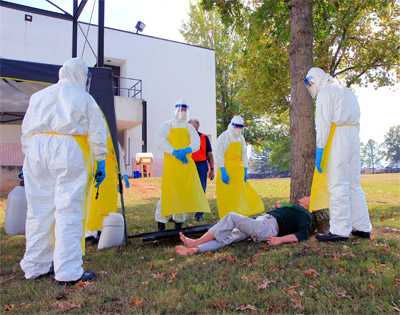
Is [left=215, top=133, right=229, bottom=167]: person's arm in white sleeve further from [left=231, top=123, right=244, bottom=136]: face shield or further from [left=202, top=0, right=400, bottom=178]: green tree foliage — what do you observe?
[left=202, top=0, right=400, bottom=178]: green tree foliage

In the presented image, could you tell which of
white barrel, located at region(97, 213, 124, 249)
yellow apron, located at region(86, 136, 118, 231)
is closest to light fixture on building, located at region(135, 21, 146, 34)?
yellow apron, located at region(86, 136, 118, 231)

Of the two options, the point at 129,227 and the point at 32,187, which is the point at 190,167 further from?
the point at 32,187

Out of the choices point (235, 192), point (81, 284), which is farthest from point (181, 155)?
point (81, 284)

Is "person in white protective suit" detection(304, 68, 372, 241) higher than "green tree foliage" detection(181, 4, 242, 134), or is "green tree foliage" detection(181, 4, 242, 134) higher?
"green tree foliage" detection(181, 4, 242, 134)

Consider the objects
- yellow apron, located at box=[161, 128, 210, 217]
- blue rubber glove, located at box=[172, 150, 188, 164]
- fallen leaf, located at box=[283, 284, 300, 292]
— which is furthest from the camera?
blue rubber glove, located at box=[172, 150, 188, 164]

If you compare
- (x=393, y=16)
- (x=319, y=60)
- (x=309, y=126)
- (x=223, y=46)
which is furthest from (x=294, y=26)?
(x=223, y=46)

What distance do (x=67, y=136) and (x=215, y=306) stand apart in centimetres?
201

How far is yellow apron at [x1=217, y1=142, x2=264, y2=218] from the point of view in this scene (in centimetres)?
678

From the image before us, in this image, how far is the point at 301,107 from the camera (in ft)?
18.6

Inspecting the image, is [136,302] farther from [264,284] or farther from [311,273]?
[311,273]

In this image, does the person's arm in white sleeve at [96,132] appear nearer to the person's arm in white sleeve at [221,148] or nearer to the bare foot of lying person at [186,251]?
the bare foot of lying person at [186,251]

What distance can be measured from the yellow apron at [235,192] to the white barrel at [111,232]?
2288mm

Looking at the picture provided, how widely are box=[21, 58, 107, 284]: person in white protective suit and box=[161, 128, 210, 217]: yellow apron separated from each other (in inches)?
82.6

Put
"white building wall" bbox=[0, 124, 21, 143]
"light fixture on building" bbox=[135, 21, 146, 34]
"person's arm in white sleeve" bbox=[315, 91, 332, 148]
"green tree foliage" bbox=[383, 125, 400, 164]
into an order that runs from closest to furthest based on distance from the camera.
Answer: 1. "person's arm in white sleeve" bbox=[315, 91, 332, 148]
2. "white building wall" bbox=[0, 124, 21, 143]
3. "light fixture on building" bbox=[135, 21, 146, 34]
4. "green tree foliage" bbox=[383, 125, 400, 164]
